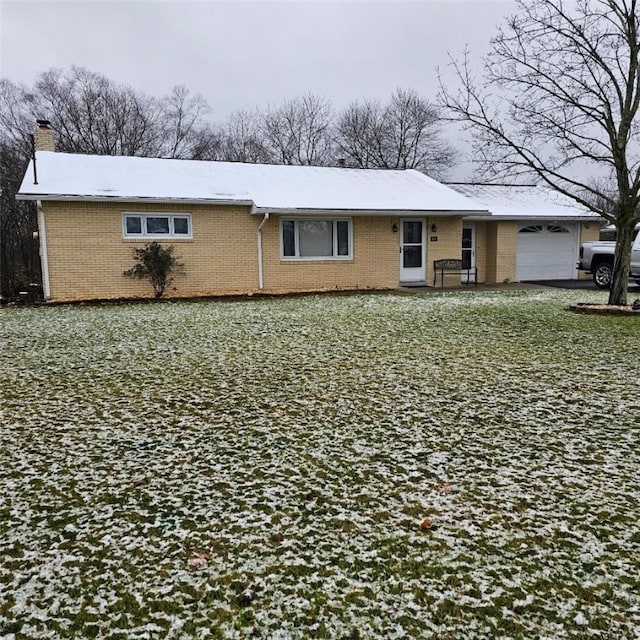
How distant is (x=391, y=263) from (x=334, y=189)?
2858mm

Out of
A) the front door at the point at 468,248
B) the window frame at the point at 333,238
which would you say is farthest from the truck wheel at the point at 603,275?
the window frame at the point at 333,238

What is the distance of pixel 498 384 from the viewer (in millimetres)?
4758

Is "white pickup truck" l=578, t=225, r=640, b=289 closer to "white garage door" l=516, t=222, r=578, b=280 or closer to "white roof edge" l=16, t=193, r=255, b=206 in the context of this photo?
"white garage door" l=516, t=222, r=578, b=280

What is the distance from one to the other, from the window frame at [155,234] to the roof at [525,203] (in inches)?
384

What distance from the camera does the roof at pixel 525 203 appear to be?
16953mm

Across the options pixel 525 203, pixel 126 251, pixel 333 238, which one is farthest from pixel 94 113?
pixel 525 203

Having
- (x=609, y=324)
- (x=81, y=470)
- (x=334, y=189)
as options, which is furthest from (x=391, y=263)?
(x=81, y=470)

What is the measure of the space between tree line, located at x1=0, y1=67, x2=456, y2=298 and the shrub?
58.1 feet

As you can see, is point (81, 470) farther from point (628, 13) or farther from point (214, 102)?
point (214, 102)

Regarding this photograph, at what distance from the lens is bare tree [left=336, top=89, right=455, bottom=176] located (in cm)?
3186

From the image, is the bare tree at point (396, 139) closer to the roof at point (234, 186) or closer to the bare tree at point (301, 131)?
the bare tree at point (301, 131)

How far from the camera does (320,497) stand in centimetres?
263

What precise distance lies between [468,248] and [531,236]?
2333mm

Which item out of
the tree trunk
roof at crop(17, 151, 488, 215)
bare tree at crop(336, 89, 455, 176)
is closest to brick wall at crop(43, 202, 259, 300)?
roof at crop(17, 151, 488, 215)
